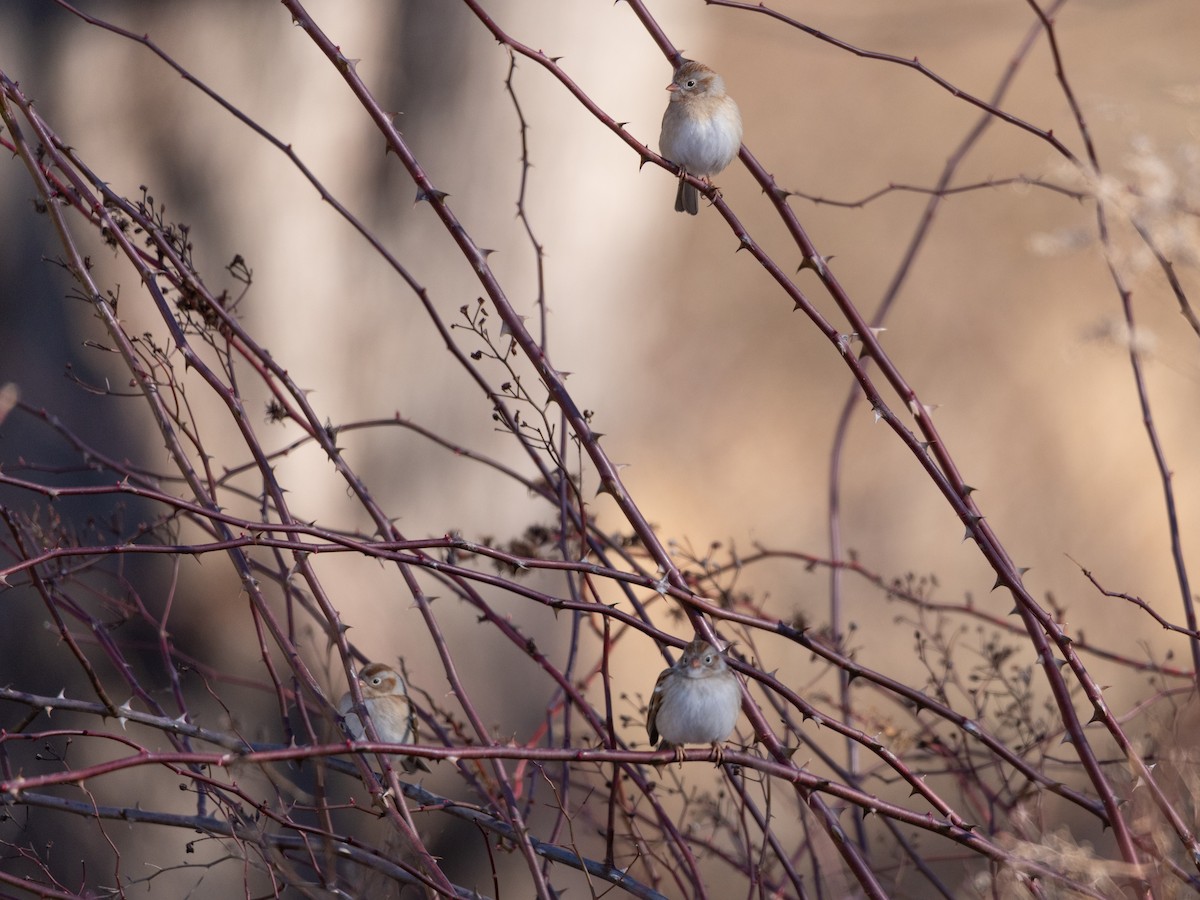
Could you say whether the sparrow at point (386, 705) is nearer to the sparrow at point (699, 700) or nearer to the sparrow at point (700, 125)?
the sparrow at point (699, 700)

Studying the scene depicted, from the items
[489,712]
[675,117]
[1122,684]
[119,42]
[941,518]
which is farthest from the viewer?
[941,518]

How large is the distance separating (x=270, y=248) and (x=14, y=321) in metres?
0.90

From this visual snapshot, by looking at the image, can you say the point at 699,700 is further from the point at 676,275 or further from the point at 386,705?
the point at 676,275

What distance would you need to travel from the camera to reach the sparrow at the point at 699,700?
6.31 feet

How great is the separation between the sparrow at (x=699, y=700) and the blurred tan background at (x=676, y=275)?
2222mm

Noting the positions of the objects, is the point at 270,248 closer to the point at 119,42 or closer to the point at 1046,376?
the point at 119,42

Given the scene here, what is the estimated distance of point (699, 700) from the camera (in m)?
1.94

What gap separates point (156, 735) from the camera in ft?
13.3

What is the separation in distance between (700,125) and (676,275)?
13.5 feet

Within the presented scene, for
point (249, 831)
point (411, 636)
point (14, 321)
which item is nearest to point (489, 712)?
point (411, 636)

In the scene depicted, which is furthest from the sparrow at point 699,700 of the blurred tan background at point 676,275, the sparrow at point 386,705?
the blurred tan background at point 676,275

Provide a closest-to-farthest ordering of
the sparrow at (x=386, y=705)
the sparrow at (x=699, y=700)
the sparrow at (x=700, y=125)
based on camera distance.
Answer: the sparrow at (x=699, y=700) < the sparrow at (x=700, y=125) < the sparrow at (x=386, y=705)

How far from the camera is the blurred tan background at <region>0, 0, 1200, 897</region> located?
4.09 m

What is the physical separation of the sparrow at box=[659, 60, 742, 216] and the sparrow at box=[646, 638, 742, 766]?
993mm
